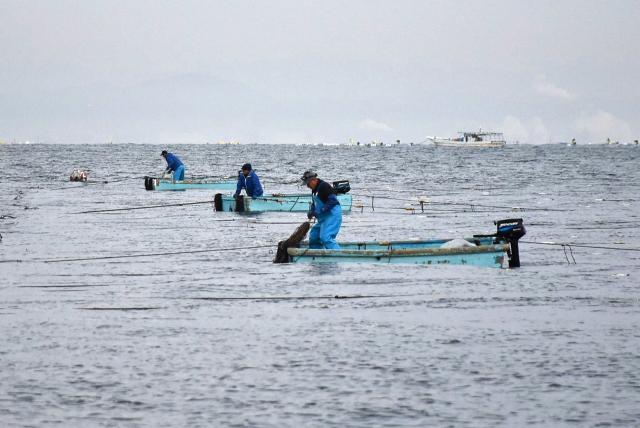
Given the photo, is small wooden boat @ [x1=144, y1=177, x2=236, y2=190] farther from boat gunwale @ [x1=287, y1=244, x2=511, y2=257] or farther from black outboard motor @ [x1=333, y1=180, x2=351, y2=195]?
boat gunwale @ [x1=287, y1=244, x2=511, y2=257]

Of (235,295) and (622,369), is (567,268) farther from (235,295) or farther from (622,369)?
(622,369)

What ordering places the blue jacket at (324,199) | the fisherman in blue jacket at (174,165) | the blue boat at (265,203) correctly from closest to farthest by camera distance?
the blue jacket at (324,199) < the blue boat at (265,203) < the fisherman in blue jacket at (174,165)

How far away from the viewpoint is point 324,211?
22016 mm

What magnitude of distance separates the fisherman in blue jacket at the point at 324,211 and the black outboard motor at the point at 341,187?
1064 centimetres

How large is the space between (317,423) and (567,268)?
45.7ft

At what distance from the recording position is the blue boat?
40.0 m

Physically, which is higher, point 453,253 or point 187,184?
point 187,184

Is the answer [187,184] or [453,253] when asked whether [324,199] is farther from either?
[187,184]

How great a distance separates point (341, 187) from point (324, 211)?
12.4 m

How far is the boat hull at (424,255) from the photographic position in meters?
21.6

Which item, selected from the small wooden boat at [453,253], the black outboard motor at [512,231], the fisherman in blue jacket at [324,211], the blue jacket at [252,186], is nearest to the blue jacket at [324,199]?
the fisherman in blue jacket at [324,211]

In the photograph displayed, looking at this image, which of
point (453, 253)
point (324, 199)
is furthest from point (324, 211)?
point (453, 253)

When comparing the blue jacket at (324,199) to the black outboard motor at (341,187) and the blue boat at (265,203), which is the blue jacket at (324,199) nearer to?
the black outboard motor at (341,187)

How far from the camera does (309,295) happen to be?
19.0m
